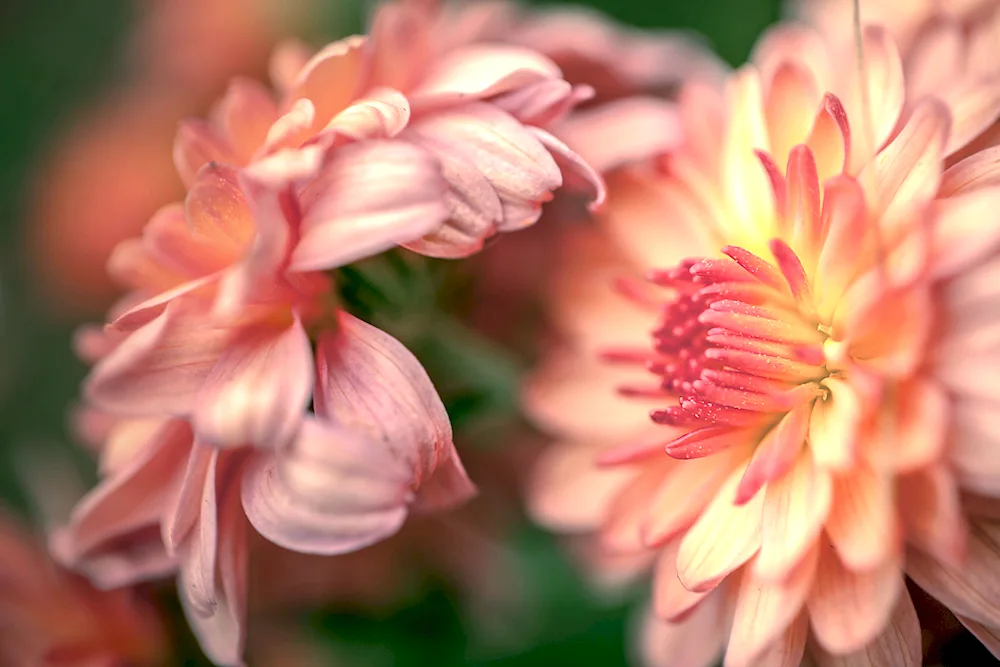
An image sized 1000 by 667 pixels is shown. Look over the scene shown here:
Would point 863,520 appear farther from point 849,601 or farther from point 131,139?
point 131,139

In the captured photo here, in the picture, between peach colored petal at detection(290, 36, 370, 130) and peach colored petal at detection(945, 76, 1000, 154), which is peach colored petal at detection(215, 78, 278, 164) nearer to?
peach colored petal at detection(290, 36, 370, 130)

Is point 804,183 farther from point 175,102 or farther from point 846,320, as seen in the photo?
point 175,102

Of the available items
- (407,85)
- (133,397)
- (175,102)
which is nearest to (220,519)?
(133,397)

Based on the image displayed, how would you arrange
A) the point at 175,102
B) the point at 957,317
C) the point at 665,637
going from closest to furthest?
Result: the point at 957,317 → the point at 665,637 → the point at 175,102

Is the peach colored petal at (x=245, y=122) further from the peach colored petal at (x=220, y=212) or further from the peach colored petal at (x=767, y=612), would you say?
the peach colored petal at (x=767, y=612)

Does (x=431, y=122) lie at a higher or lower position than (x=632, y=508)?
higher

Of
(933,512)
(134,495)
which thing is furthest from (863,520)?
(134,495)
